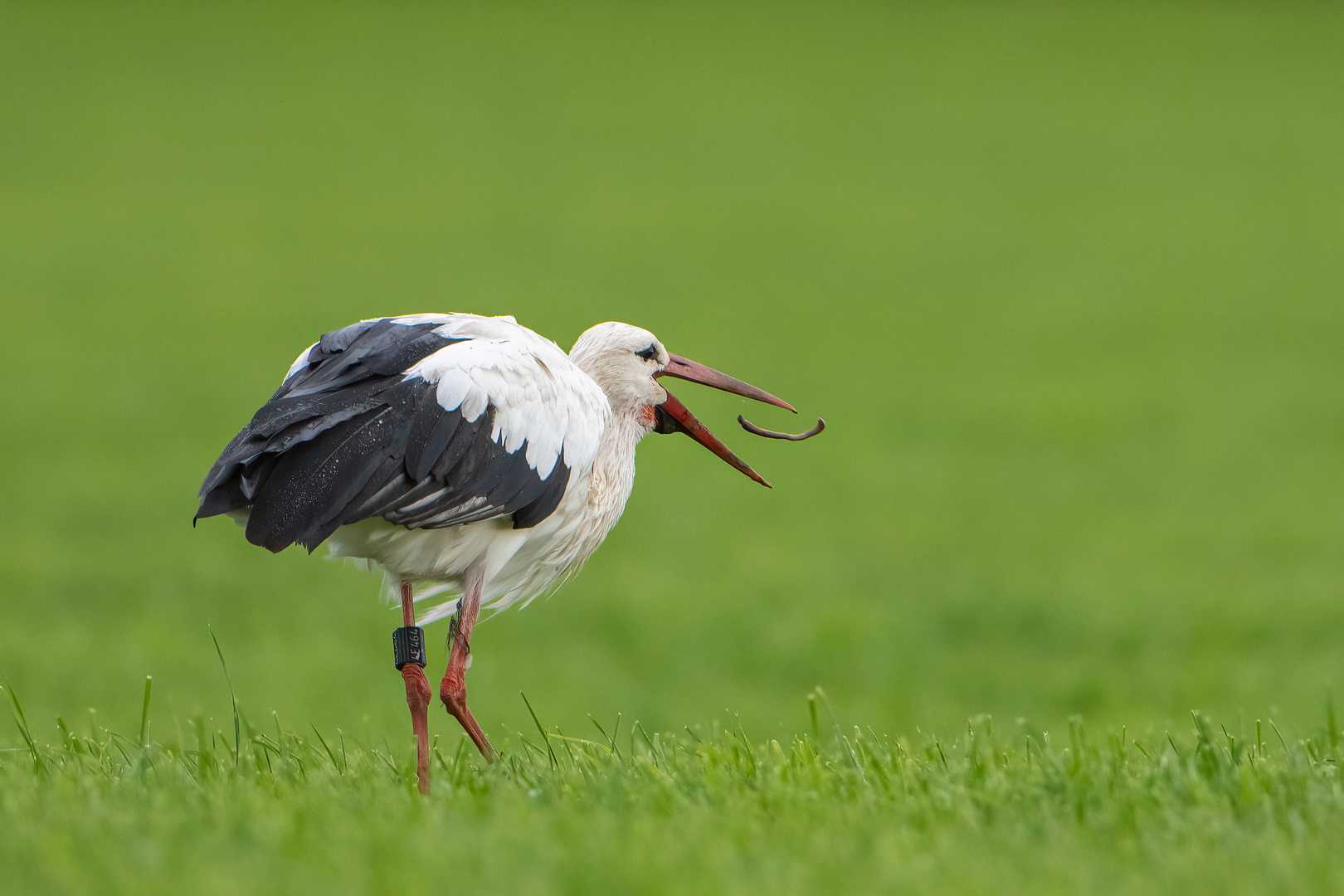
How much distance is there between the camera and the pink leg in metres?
3.86

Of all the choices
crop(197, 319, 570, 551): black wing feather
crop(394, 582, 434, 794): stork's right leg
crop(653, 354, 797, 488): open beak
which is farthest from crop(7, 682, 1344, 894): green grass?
crop(653, 354, 797, 488): open beak

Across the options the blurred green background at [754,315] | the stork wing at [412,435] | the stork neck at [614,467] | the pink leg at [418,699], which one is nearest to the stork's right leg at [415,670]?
→ the pink leg at [418,699]

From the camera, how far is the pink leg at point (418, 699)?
12.7 ft

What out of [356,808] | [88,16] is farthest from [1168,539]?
[88,16]

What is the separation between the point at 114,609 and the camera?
437 inches

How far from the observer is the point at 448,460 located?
3914mm

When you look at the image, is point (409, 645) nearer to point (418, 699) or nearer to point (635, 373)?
point (418, 699)

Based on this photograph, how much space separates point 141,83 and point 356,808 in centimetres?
2767

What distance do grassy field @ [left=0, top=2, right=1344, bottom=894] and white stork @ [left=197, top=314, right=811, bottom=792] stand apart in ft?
1.77

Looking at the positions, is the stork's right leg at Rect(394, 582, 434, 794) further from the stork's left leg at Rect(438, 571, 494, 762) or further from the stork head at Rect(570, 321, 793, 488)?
the stork head at Rect(570, 321, 793, 488)

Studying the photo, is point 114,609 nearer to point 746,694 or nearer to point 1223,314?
point 746,694

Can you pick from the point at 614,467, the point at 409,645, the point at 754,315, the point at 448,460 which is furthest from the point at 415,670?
the point at 754,315

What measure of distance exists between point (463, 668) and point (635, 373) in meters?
1.05

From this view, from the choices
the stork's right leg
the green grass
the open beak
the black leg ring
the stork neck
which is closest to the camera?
the green grass
